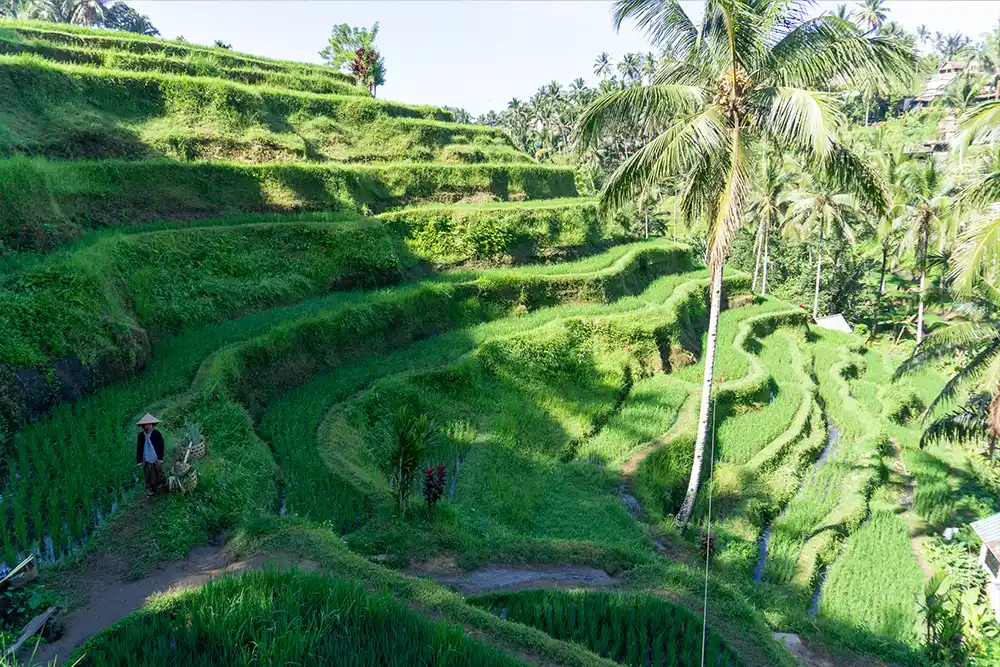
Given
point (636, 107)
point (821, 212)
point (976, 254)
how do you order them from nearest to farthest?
point (976, 254), point (636, 107), point (821, 212)

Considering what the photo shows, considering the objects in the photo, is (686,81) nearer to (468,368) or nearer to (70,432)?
(468,368)

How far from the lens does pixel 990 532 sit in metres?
11.8

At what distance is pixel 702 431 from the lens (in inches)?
423

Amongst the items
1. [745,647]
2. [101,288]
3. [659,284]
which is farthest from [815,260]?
[101,288]

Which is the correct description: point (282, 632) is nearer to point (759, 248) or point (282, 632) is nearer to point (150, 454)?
point (150, 454)

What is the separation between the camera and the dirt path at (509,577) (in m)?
7.47

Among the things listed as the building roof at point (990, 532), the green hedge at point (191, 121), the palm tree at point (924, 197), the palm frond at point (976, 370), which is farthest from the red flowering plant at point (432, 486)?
the palm tree at point (924, 197)

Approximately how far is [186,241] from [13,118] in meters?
6.55

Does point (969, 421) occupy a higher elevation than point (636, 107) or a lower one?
lower

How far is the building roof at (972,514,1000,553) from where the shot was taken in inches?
447

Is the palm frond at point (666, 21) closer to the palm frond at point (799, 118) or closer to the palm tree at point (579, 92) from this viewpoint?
the palm frond at point (799, 118)

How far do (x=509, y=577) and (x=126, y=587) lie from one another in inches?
178

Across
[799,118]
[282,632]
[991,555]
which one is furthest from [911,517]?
[282,632]

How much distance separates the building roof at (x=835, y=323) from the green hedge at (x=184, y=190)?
70.9 ft
